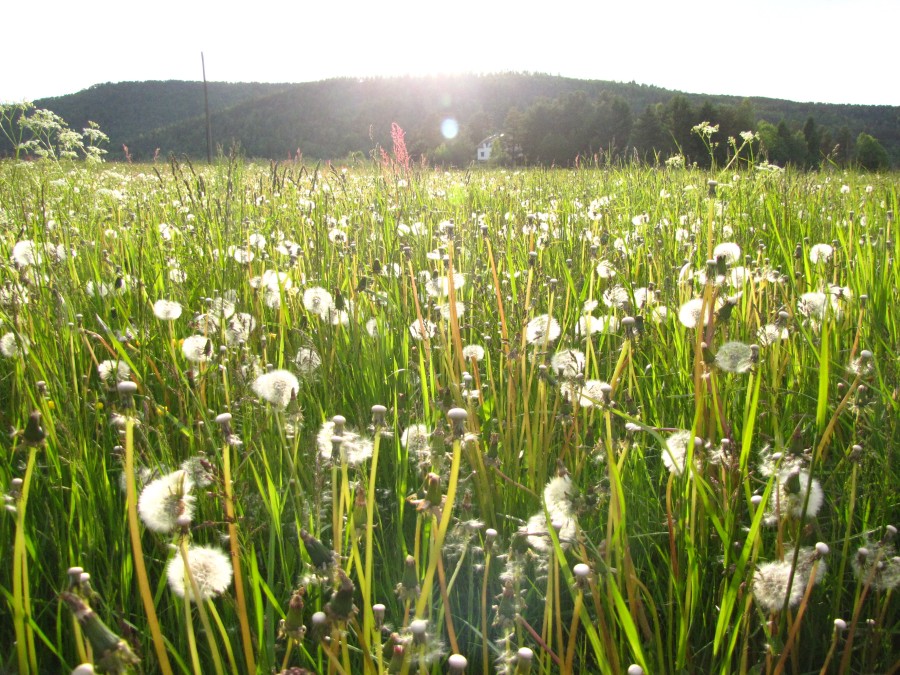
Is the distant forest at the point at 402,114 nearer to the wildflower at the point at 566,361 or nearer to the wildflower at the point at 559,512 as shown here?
the wildflower at the point at 566,361

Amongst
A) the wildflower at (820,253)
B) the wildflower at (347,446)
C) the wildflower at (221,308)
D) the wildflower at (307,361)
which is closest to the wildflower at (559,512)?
the wildflower at (347,446)

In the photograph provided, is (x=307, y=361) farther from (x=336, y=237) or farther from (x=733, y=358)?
(x=336, y=237)

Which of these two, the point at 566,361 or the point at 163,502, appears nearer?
the point at 163,502

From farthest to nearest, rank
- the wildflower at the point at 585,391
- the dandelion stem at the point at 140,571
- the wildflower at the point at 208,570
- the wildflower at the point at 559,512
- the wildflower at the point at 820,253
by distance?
the wildflower at the point at 820,253, the wildflower at the point at 585,391, the wildflower at the point at 559,512, the wildflower at the point at 208,570, the dandelion stem at the point at 140,571

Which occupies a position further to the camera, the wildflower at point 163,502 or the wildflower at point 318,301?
the wildflower at point 318,301

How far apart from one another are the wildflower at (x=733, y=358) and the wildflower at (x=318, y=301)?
126cm

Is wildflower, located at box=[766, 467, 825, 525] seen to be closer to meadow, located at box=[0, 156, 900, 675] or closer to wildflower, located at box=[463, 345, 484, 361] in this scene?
meadow, located at box=[0, 156, 900, 675]

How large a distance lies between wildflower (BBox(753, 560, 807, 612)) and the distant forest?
147ft

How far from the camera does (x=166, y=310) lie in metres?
2.02

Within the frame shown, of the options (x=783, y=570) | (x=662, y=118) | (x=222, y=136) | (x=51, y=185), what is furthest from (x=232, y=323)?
(x=222, y=136)

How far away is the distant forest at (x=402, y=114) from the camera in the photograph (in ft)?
163

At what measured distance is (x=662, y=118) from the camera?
142 ft

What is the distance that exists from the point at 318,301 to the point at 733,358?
1.34 metres

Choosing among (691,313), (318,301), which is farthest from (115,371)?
(691,313)
